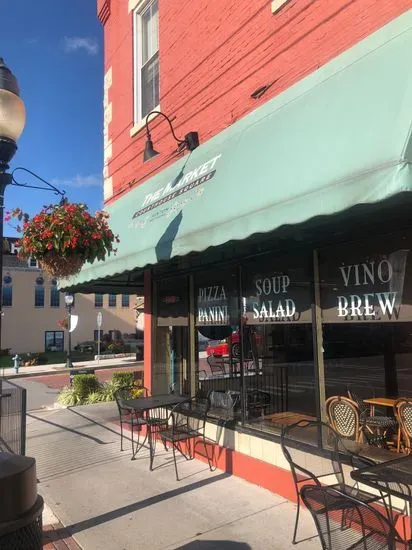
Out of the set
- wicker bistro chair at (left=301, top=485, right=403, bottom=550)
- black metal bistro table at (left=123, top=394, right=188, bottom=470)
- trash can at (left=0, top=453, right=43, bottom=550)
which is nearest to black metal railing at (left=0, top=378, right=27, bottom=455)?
black metal bistro table at (left=123, top=394, right=188, bottom=470)

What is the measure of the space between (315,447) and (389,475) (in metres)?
1.60

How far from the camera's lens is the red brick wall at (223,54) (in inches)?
185

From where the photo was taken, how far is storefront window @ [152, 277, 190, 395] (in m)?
7.52

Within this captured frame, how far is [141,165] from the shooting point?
8.48 metres

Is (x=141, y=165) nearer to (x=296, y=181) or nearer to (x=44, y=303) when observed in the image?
(x=296, y=181)

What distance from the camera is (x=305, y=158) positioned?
13.0 ft

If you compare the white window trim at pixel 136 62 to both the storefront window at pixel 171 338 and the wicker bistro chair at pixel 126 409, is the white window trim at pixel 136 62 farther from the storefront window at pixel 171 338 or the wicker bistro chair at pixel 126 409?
the wicker bistro chair at pixel 126 409

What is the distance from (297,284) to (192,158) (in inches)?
95.3

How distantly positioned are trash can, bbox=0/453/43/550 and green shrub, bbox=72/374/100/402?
9.65m

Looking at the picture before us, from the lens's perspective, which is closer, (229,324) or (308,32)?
Result: (308,32)

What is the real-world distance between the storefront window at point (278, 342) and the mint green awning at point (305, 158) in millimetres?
1059

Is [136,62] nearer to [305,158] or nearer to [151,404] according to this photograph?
[305,158]

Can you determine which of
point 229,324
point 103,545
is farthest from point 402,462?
point 229,324

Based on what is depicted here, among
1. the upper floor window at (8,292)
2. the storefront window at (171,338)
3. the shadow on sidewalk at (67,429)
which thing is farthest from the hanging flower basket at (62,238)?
the upper floor window at (8,292)
